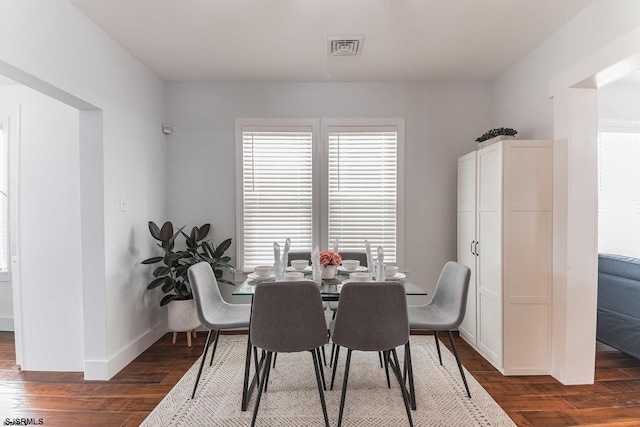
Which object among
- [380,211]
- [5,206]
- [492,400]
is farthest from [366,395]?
[5,206]

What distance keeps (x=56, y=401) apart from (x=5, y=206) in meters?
2.46

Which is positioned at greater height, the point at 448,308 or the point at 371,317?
the point at 371,317

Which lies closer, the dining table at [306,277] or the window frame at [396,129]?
the dining table at [306,277]

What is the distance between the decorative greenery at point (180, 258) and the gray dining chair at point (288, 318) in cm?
155

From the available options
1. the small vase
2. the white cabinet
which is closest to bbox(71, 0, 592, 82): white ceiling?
the white cabinet

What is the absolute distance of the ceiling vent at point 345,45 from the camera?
9.34 feet

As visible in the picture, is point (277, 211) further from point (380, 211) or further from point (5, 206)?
point (5, 206)

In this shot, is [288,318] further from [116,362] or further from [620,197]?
[620,197]

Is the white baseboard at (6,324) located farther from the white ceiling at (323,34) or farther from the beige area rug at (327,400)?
the white ceiling at (323,34)

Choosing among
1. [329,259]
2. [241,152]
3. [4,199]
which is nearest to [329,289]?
[329,259]

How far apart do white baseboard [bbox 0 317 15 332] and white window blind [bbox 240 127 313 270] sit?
2.62m

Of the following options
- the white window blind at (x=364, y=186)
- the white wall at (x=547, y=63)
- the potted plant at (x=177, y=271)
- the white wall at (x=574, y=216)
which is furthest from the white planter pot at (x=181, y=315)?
the white wall at (x=547, y=63)

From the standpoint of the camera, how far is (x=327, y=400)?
2.34 metres

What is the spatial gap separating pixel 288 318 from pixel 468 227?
85.3 inches
